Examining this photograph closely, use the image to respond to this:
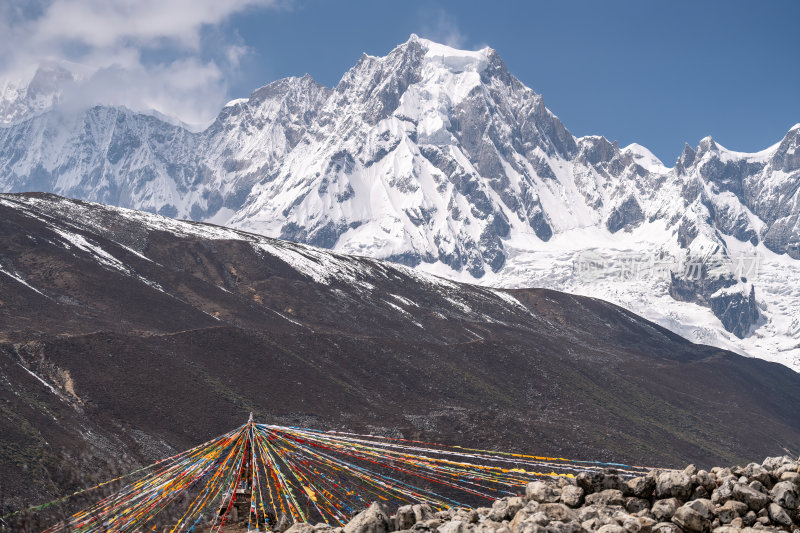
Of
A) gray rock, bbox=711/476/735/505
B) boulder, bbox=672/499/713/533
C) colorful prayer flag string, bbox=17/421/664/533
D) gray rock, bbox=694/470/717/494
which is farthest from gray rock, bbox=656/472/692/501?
colorful prayer flag string, bbox=17/421/664/533

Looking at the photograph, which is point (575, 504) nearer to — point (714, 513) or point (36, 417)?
point (714, 513)

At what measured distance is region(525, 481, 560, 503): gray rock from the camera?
21.8 m

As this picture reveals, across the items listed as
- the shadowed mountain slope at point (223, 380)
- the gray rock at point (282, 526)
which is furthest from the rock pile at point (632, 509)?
the shadowed mountain slope at point (223, 380)

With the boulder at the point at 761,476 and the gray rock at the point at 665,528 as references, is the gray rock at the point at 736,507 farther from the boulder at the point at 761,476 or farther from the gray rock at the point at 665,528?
the boulder at the point at 761,476

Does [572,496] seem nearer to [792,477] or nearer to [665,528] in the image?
[665,528]

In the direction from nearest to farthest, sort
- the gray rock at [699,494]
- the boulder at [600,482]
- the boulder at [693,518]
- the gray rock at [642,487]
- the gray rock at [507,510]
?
the boulder at [693,518], the gray rock at [507,510], the gray rock at [699,494], the gray rock at [642,487], the boulder at [600,482]

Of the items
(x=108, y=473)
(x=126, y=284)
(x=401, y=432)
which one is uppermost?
(x=126, y=284)

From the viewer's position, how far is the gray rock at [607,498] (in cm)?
2127

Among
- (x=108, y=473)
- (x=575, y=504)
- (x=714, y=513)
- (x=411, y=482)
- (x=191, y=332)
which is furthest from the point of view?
(x=191, y=332)

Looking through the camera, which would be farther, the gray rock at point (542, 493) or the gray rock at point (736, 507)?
the gray rock at point (542, 493)

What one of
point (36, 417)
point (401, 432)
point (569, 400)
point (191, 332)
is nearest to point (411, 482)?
point (401, 432)

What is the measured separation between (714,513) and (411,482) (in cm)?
7513

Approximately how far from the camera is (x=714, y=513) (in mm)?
19781

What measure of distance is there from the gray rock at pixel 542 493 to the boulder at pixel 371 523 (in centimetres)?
445
